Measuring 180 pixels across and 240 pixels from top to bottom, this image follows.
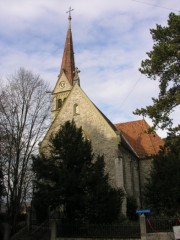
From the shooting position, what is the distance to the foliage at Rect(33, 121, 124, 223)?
650 inches

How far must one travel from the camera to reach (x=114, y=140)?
23719mm

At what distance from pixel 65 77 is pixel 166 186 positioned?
22.5 m

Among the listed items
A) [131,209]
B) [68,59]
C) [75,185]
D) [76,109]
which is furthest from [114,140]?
[68,59]

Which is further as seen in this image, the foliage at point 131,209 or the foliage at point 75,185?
the foliage at point 131,209

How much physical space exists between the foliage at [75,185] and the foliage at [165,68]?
14.1ft

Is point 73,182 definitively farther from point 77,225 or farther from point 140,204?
point 140,204

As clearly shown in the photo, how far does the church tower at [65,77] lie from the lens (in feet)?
124

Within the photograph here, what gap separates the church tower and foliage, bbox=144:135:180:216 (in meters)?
17.3

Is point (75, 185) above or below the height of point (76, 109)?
below

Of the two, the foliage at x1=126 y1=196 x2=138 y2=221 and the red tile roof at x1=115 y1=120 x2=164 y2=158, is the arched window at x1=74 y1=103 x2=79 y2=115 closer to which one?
the red tile roof at x1=115 y1=120 x2=164 y2=158

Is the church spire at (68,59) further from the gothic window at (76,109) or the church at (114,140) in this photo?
the gothic window at (76,109)

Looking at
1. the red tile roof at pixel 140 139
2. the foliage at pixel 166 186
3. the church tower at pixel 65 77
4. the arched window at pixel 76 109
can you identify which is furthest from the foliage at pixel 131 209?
the church tower at pixel 65 77

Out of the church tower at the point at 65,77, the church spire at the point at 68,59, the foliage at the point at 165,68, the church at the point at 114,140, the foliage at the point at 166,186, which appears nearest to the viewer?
the foliage at the point at 165,68

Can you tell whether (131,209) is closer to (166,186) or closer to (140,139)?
(166,186)
